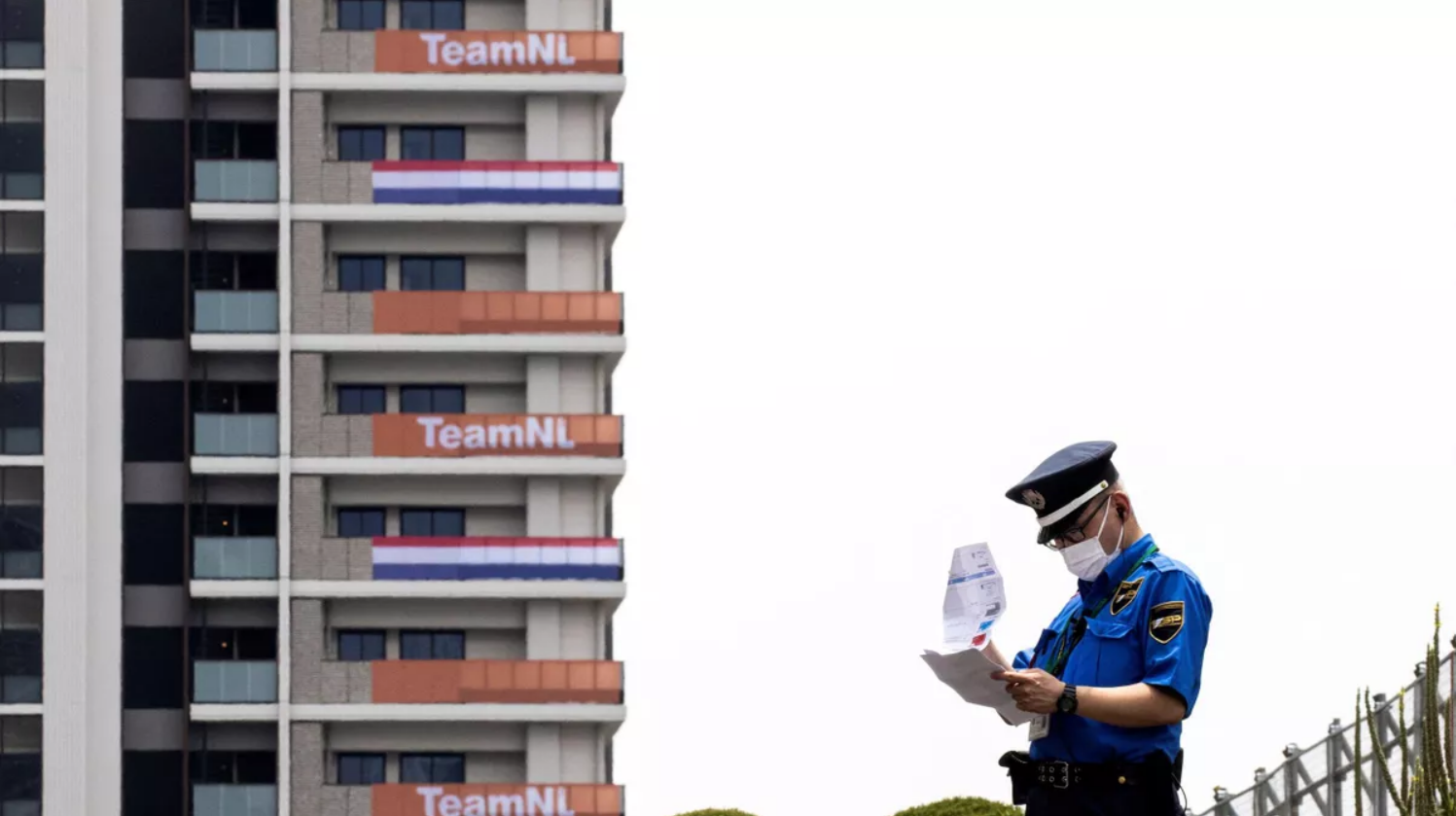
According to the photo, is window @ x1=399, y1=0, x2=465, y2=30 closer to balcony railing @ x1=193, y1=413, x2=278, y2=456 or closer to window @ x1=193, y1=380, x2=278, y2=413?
window @ x1=193, y1=380, x2=278, y2=413

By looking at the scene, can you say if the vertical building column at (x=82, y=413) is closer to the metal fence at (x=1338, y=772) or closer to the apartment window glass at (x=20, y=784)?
the apartment window glass at (x=20, y=784)

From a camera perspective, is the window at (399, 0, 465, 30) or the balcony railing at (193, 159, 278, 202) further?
the window at (399, 0, 465, 30)

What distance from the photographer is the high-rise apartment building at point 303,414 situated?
199ft

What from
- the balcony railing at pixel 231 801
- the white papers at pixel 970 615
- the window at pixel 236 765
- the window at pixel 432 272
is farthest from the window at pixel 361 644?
the white papers at pixel 970 615

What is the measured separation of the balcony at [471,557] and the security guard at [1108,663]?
52.6 metres

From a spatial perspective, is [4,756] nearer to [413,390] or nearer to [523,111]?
[413,390]

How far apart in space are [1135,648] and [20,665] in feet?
179

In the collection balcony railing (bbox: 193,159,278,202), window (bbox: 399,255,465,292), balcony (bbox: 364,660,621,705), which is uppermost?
balcony railing (bbox: 193,159,278,202)

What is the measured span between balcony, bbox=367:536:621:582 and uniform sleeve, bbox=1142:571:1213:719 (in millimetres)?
52955

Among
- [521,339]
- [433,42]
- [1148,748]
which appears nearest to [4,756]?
[521,339]

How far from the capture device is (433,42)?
6334 centimetres

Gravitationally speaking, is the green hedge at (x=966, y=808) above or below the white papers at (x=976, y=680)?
above

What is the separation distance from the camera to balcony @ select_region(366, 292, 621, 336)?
6200 cm

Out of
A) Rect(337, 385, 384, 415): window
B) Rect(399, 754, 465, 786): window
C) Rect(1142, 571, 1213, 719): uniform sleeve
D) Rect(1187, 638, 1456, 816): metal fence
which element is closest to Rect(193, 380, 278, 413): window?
Rect(337, 385, 384, 415): window
